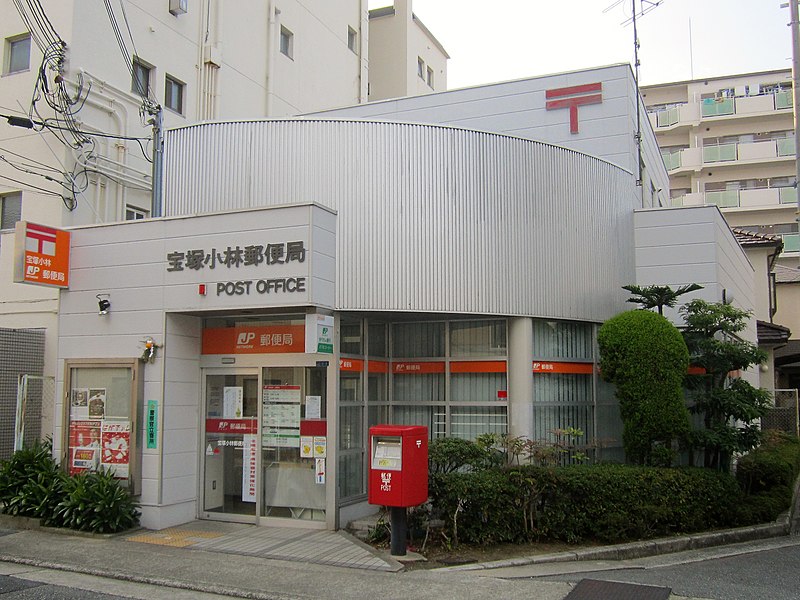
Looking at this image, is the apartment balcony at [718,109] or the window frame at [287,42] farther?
the apartment balcony at [718,109]

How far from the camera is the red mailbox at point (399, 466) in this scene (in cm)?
907

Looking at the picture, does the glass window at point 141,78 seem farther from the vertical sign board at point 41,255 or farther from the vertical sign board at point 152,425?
the vertical sign board at point 152,425

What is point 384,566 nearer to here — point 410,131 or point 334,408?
point 334,408

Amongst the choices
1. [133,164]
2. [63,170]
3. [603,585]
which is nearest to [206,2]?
[133,164]

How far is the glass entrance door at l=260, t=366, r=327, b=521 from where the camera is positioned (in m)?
11.0

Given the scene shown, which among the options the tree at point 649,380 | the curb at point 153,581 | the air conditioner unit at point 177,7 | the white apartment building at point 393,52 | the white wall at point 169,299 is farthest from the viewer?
the white apartment building at point 393,52

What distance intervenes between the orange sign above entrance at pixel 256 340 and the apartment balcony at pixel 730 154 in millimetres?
36504

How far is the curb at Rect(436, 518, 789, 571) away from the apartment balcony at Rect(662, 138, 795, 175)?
3485 cm

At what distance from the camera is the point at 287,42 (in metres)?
22.8

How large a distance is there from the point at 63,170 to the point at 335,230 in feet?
22.4

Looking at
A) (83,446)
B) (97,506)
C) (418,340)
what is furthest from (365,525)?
(83,446)

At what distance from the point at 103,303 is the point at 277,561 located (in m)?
5.11

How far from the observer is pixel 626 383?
11227mm

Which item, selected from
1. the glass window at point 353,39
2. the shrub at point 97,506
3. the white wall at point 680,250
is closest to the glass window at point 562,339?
the white wall at point 680,250
